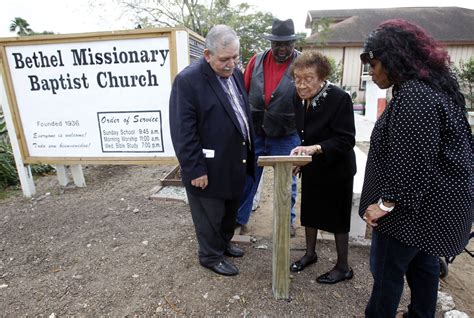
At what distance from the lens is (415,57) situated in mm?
1520

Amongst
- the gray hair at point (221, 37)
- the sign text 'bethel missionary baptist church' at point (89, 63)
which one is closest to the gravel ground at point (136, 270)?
the sign text 'bethel missionary baptist church' at point (89, 63)

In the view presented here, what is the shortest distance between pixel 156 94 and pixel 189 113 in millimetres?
1680

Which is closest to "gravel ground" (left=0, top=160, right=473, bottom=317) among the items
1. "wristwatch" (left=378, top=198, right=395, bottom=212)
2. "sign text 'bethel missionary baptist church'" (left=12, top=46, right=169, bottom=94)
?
"wristwatch" (left=378, top=198, right=395, bottom=212)

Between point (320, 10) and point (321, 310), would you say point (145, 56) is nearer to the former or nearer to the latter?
point (321, 310)

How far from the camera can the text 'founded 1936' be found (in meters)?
3.82

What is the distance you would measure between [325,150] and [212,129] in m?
0.78

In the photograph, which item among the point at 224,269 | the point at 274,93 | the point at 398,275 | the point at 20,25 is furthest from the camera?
the point at 20,25

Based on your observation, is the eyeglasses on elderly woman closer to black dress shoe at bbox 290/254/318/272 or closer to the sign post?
black dress shoe at bbox 290/254/318/272

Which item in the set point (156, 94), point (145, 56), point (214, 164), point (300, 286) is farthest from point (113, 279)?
point (145, 56)

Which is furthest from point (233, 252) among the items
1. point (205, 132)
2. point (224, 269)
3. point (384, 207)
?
point (384, 207)

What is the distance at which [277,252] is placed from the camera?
2191 mm

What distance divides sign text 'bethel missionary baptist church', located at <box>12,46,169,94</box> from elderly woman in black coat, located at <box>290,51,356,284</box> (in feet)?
6.51

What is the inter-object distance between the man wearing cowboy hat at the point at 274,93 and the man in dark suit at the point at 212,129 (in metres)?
0.43

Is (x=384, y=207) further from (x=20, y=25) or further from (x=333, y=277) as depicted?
(x=20, y=25)
